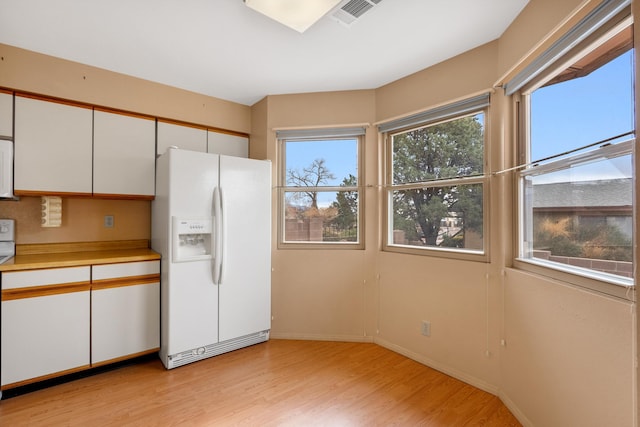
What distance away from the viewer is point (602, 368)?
1.35m

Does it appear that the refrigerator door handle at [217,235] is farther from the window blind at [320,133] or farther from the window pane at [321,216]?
the window blind at [320,133]

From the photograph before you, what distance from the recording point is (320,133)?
10.4ft

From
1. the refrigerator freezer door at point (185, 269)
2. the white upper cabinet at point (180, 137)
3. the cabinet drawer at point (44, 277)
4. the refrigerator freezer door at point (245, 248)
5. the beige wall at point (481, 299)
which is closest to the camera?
the beige wall at point (481, 299)

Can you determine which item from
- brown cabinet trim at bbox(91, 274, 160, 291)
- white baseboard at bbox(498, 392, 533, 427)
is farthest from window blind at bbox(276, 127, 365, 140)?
white baseboard at bbox(498, 392, 533, 427)

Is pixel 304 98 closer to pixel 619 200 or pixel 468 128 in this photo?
pixel 468 128

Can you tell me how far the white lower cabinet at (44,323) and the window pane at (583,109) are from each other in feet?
11.0

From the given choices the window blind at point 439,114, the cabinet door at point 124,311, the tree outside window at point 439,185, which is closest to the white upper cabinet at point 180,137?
the cabinet door at point 124,311

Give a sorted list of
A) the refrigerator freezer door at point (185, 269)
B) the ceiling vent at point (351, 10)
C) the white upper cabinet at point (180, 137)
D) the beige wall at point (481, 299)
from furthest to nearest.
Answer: the white upper cabinet at point (180, 137), the refrigerator freezer door at point (185, 269), the ceiling vent at point (351, 10), the beige wall at point (481, 299)

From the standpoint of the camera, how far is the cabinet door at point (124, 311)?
7.79 ft

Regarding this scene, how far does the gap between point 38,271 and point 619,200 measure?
351 centimetres

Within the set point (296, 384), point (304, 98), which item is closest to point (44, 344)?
point (296, 384)

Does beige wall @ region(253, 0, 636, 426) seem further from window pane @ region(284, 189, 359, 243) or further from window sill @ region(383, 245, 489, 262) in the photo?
window pane @ region(284, 189, 359, 243)

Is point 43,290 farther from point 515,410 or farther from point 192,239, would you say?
point 515,410

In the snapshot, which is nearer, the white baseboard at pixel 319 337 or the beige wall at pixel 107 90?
the beige wall at pixel 107 90
